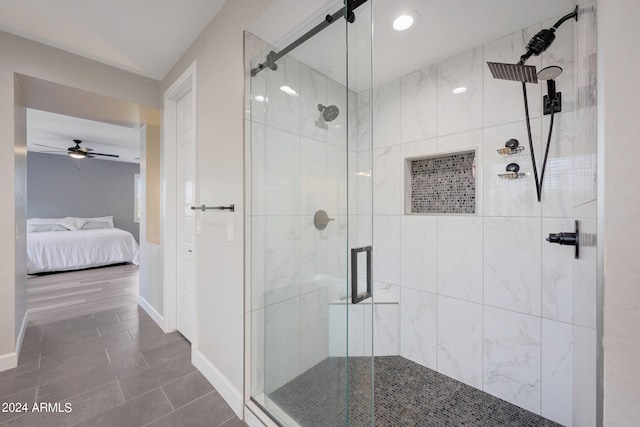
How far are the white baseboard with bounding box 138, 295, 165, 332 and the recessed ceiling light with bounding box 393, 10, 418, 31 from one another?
3.26m

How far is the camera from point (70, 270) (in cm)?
516

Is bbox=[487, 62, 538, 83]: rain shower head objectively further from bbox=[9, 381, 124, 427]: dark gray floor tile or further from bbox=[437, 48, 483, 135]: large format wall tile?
bbox=[9, 381, 124, 427]: dark gray floor tile

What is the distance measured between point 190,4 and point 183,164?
1.33m

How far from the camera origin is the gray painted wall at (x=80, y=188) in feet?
20.6

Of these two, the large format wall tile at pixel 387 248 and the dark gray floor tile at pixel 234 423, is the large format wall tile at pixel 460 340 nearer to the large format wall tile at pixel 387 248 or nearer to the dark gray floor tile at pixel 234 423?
the large format wall tile at pixel 387 248

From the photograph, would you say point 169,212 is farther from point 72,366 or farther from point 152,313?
point 72,366

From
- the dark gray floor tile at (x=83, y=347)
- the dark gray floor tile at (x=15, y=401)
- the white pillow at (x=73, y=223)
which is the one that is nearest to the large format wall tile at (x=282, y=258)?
the dark gray floor tile at (x=15, y=401)

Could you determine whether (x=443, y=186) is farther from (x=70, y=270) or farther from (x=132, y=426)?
(x=70, y=270)

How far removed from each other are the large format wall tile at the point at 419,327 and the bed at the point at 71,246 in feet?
19.8

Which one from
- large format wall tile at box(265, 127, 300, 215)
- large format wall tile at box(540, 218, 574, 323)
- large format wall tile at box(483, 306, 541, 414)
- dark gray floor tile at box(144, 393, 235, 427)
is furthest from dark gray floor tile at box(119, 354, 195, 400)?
large format wall tile at box(540, 218, 574, 323)

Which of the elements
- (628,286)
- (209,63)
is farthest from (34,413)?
(628,286)

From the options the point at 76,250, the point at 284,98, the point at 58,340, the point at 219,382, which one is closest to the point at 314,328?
the point at 219,382

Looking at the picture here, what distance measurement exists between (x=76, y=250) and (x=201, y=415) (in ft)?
18.4

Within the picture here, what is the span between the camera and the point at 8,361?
2.01 meters
